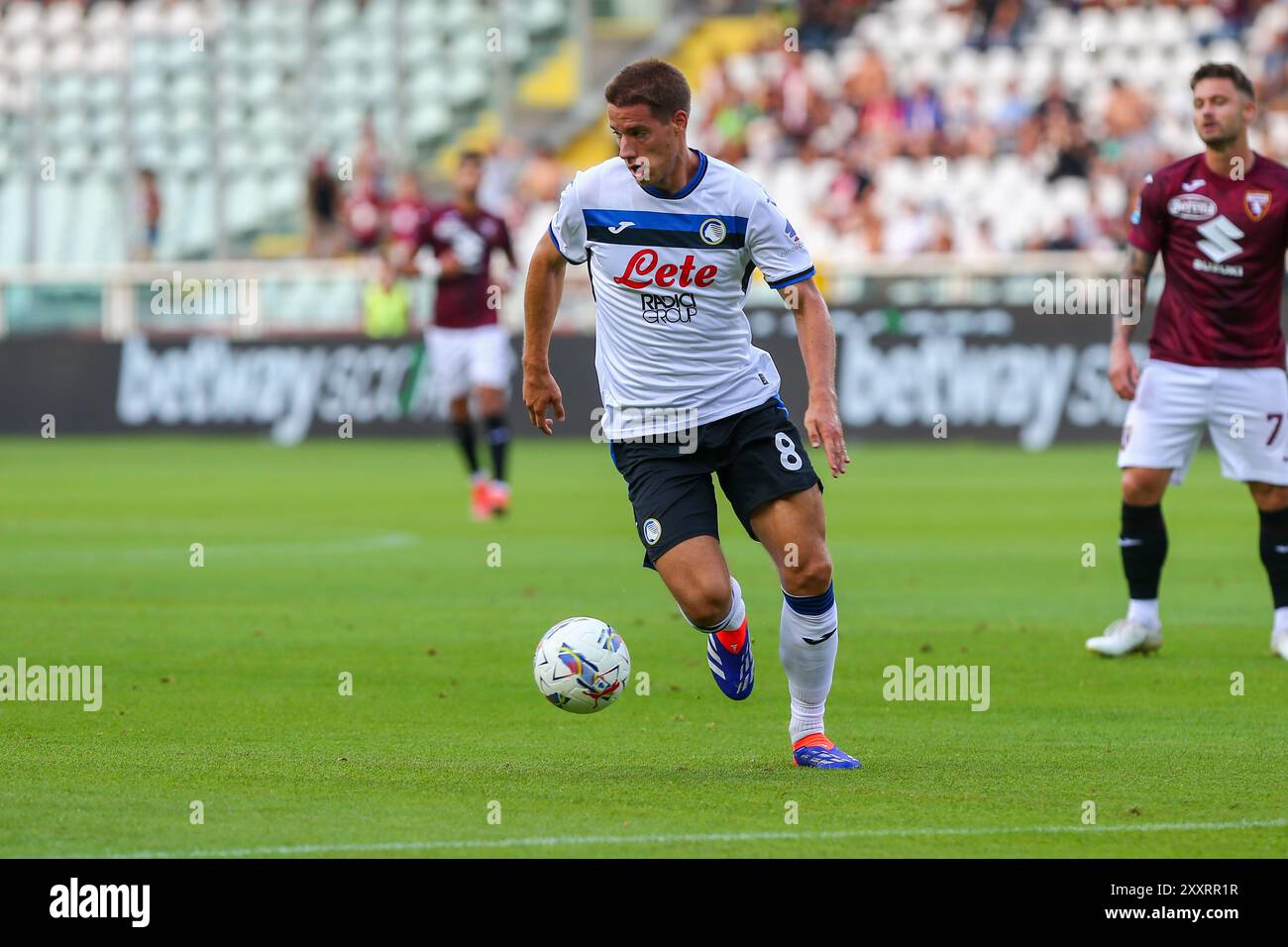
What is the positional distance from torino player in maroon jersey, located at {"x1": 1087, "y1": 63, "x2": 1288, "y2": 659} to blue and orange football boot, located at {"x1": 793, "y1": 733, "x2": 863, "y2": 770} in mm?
3175

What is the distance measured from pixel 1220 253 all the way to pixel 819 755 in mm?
3962

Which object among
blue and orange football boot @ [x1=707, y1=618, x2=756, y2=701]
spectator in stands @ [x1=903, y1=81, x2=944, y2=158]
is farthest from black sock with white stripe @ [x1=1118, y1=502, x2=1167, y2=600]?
spectator in stands @ [x1=903, y1=81, x2=944, y2=158]

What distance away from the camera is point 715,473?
762 centimetres

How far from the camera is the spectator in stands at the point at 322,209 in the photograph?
102 feet

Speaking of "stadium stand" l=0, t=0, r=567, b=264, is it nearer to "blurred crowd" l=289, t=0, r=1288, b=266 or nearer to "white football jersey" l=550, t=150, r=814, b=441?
"blurred crowd" l=289, t=0, r=1288, b=266

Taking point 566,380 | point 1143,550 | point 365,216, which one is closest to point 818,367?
point 1143,550

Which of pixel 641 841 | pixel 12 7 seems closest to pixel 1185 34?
pixel 12 7

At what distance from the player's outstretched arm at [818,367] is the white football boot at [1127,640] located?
11.0 ft

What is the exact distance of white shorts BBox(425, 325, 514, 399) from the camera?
18.6 metres

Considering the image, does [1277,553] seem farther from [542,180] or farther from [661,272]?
[542,180]

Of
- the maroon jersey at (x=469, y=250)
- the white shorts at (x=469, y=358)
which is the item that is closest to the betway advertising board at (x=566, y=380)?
the maroon jersey at (x=469, y=250)

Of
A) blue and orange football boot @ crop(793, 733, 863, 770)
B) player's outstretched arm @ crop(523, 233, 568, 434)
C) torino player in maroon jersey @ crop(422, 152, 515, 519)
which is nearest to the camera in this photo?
blue and orange football boot @ crop(793, 733, 863, 770)
